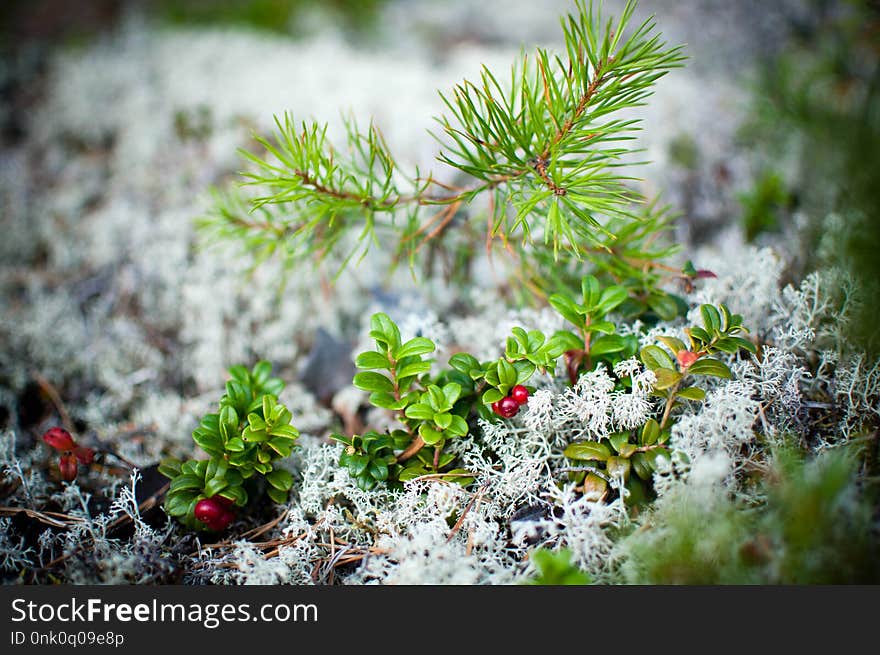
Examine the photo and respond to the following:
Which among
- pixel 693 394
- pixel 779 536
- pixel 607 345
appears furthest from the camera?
pixel 607 345

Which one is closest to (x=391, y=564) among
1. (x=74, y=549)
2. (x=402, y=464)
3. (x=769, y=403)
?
(x=402, y=464)

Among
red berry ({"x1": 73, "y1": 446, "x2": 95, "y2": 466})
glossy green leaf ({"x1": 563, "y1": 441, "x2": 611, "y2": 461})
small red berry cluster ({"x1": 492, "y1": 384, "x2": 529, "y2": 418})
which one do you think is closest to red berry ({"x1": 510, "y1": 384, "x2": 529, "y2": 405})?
small red berry cluster ({"x1": 492, "y1": 384, "x2": 529, "y2": 418})

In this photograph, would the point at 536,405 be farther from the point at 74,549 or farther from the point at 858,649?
the point at 74,549

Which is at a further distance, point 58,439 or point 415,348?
point 58,439

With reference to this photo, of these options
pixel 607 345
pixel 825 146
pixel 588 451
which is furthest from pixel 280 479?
pixel 825 146

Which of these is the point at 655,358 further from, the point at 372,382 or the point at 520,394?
the point at 372,382

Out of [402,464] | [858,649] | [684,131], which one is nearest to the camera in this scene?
[858,649]

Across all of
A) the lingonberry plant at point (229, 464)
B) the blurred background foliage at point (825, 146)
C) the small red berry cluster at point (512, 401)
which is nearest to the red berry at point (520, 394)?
the small red berry cluster at point (512, 401)
